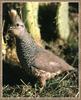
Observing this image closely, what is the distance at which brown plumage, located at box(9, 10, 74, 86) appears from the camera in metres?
2.94

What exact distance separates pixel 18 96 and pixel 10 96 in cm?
7

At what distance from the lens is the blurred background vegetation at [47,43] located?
314 cm

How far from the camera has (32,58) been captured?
299cm

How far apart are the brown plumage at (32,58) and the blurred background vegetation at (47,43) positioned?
0.18 meters

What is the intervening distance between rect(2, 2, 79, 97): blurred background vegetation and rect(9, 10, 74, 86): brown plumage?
18 cm

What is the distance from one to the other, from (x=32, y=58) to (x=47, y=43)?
1.10m

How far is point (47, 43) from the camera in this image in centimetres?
407

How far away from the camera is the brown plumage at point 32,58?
2.94 metres

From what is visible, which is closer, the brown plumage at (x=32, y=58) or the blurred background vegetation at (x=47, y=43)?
Answer: the brown plumage at (x=32, y=58)

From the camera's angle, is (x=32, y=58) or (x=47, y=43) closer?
(x=32, y=58)

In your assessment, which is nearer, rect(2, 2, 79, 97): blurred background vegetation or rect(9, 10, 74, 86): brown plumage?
rect(9, 10, 74, 86): brown plumage

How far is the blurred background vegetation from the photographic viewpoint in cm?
314

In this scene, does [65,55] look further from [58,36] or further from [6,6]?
[6,6]

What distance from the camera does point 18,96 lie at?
10.1 ft
